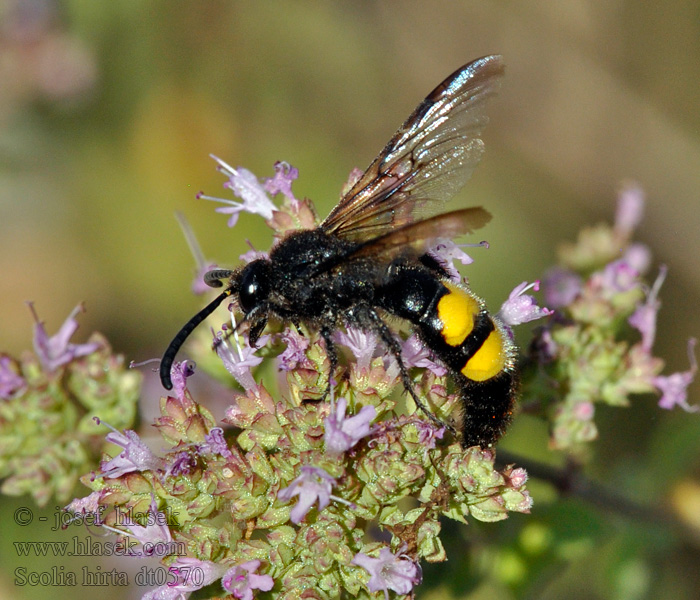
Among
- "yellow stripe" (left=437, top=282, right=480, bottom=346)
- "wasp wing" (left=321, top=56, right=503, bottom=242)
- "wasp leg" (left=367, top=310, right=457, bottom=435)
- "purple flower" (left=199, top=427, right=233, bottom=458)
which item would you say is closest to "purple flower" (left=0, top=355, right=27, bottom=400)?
"purple flower" (left=199, top=427, right=233, bottom=458)

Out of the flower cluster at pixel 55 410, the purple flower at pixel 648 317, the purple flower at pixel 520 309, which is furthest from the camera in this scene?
the purple flower at pixel 648 317

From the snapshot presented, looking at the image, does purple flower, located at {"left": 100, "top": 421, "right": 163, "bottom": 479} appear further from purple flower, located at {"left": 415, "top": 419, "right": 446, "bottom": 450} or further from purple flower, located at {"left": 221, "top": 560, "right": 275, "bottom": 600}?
purple flower, located at {"left": 415, "top": 419, "right": 446, "bottom": 450}

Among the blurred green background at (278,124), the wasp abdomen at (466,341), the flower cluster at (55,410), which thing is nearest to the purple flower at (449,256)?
the wasp abdomen at (466,341)

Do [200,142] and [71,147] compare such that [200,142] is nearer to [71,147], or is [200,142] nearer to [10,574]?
[71,147]

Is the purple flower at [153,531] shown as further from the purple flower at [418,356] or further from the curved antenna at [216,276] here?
the purple flower at [418,356]

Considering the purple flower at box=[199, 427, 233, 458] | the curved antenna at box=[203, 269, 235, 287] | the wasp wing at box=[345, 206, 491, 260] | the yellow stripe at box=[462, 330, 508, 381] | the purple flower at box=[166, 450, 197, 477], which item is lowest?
the purple flower at box=[166, 450, 197, 477]
